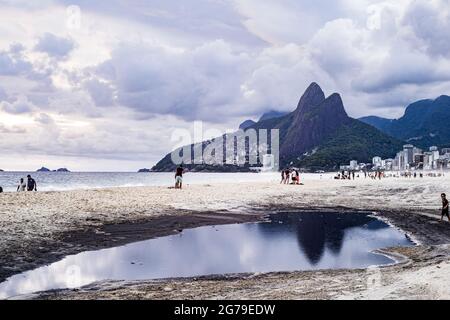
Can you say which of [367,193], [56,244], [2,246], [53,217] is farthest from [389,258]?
[367,193]

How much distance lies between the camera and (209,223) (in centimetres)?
3102

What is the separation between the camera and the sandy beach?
1247cm

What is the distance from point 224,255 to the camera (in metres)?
21.4

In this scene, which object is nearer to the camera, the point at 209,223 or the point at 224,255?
the point at 224,255

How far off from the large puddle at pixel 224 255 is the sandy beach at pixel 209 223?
101cm

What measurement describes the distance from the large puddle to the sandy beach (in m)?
1.01

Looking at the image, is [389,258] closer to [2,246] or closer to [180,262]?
[180,262]

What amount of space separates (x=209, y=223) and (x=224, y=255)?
971 cm

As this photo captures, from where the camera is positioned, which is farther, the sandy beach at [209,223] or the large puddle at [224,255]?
the large puddle at [224,255]

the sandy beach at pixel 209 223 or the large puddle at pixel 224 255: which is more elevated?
the sandy beach at pixel 209 223

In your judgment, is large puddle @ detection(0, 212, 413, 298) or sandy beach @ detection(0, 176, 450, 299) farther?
large puddle @ detection(0, 212, 413, 298)

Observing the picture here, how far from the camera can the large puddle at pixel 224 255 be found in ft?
54.0

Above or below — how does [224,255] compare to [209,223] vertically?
below
